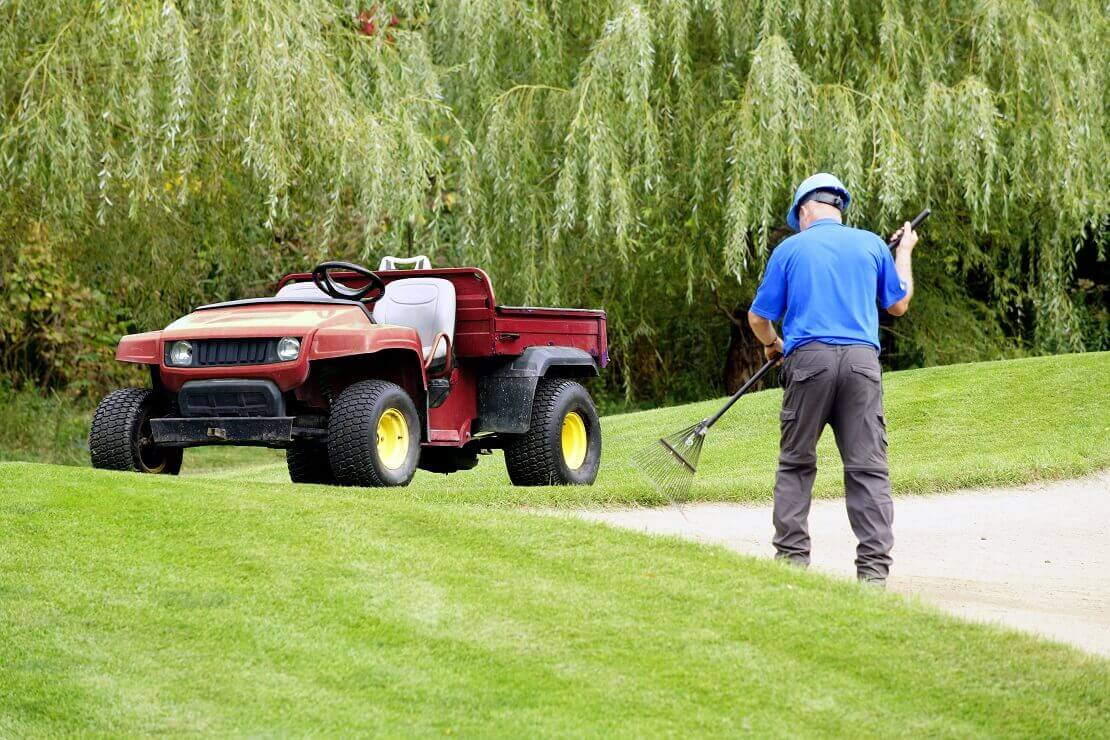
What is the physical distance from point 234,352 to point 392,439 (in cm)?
96

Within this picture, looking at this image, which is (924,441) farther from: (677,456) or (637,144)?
(677,456)

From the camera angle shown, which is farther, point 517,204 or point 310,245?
point 310,245

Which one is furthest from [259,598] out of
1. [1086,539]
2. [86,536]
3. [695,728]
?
[1086,539]

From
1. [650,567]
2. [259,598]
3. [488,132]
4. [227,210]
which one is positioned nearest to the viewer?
[259,598]

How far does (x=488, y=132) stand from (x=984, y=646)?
9779 millimetres

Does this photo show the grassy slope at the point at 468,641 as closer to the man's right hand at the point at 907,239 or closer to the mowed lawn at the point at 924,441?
the man's right hand at the point at 907,239

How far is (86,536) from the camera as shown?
627 centimetres

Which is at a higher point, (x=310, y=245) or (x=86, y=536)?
(x=310, y=245)

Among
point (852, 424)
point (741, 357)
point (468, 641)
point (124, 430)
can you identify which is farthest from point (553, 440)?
point (741, 357)

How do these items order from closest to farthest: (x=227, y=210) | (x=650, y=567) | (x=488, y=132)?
(x=650, y=567) → (x=227, y=210) → (x=488, y=132)

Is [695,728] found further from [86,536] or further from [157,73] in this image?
[157,73]

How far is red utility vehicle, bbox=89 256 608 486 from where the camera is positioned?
306 inches

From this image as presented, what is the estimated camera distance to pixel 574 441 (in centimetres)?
954

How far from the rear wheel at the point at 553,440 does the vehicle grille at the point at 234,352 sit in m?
1.85
